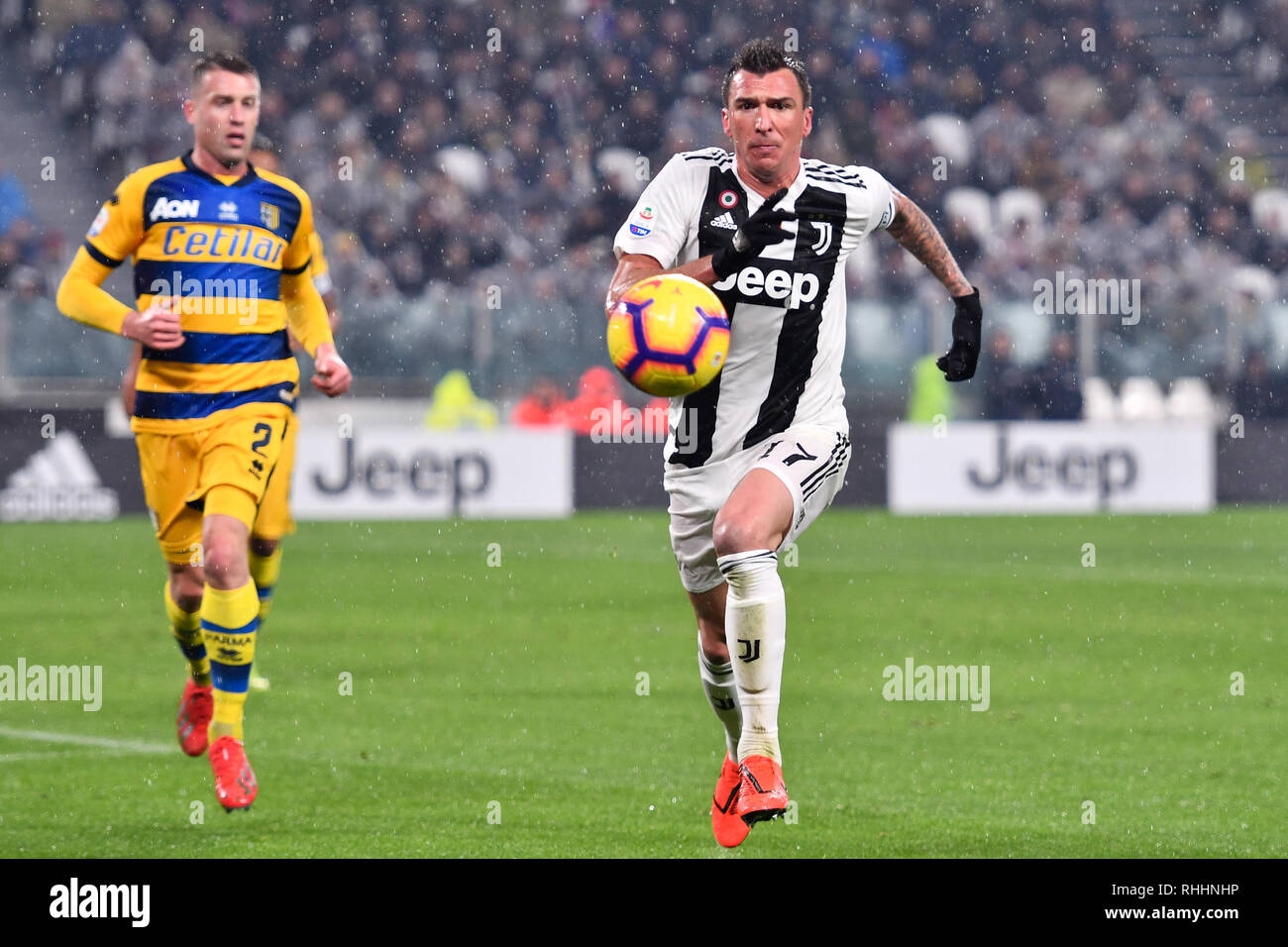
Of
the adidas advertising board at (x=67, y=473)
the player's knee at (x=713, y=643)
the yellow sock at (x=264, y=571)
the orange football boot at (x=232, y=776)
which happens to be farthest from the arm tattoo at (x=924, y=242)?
the adidas advertising board at (x=67, y=473)

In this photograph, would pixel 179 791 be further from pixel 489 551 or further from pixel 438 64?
pixel 438 64

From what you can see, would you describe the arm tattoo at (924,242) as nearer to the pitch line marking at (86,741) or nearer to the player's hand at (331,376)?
the player's hand at (331,376)

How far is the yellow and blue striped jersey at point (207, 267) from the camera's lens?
22.2 ft

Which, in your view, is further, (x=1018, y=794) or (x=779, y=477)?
(x=1018, y=794)

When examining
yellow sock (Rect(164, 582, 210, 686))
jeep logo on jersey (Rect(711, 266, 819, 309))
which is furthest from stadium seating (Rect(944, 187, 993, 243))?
jeep logo on jersey (Rect(711, 266, 819, 309))

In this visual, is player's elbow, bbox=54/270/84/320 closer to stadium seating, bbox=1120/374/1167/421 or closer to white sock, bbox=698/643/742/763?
white sock, bbox=698/643/742/763

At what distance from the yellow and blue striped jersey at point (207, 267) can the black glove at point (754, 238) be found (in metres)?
1.87

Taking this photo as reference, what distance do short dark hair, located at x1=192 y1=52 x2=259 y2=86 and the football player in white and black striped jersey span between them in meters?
1.67

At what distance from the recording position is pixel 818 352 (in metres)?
6.02

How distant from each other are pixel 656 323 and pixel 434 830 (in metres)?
1.82

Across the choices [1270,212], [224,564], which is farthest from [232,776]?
[1270,212]

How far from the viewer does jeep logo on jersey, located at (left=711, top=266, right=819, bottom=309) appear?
5.86 m
